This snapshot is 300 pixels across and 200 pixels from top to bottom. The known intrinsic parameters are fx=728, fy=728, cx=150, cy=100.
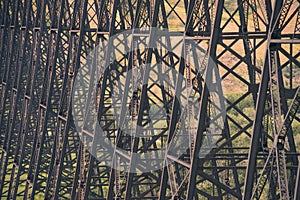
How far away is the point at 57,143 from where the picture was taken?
63.5 ft

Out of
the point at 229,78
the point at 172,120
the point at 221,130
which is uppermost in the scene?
the point at 172,120

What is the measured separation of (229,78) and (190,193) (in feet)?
175

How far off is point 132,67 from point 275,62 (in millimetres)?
6082

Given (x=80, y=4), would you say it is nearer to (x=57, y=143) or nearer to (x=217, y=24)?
(x=57, y=143)

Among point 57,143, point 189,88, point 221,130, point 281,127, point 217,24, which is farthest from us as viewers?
point 57,143

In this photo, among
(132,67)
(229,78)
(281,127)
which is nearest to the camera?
(281,127)

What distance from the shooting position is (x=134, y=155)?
12.8 metres

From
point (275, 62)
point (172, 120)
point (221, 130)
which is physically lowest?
point (221, 130)

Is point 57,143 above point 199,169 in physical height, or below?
below

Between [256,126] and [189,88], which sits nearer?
[256,126]

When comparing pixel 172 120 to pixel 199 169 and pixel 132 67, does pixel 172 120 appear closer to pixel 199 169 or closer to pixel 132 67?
pixel 199 169

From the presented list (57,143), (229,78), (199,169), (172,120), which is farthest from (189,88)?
(229,78)

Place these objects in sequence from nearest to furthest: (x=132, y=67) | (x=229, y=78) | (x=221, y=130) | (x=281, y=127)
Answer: (x=281, y=127), (x=132, y=67), (x=221, y=130), (x=229, y=78)

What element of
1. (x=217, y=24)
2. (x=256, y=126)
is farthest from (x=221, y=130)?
(x=256, y=126)
